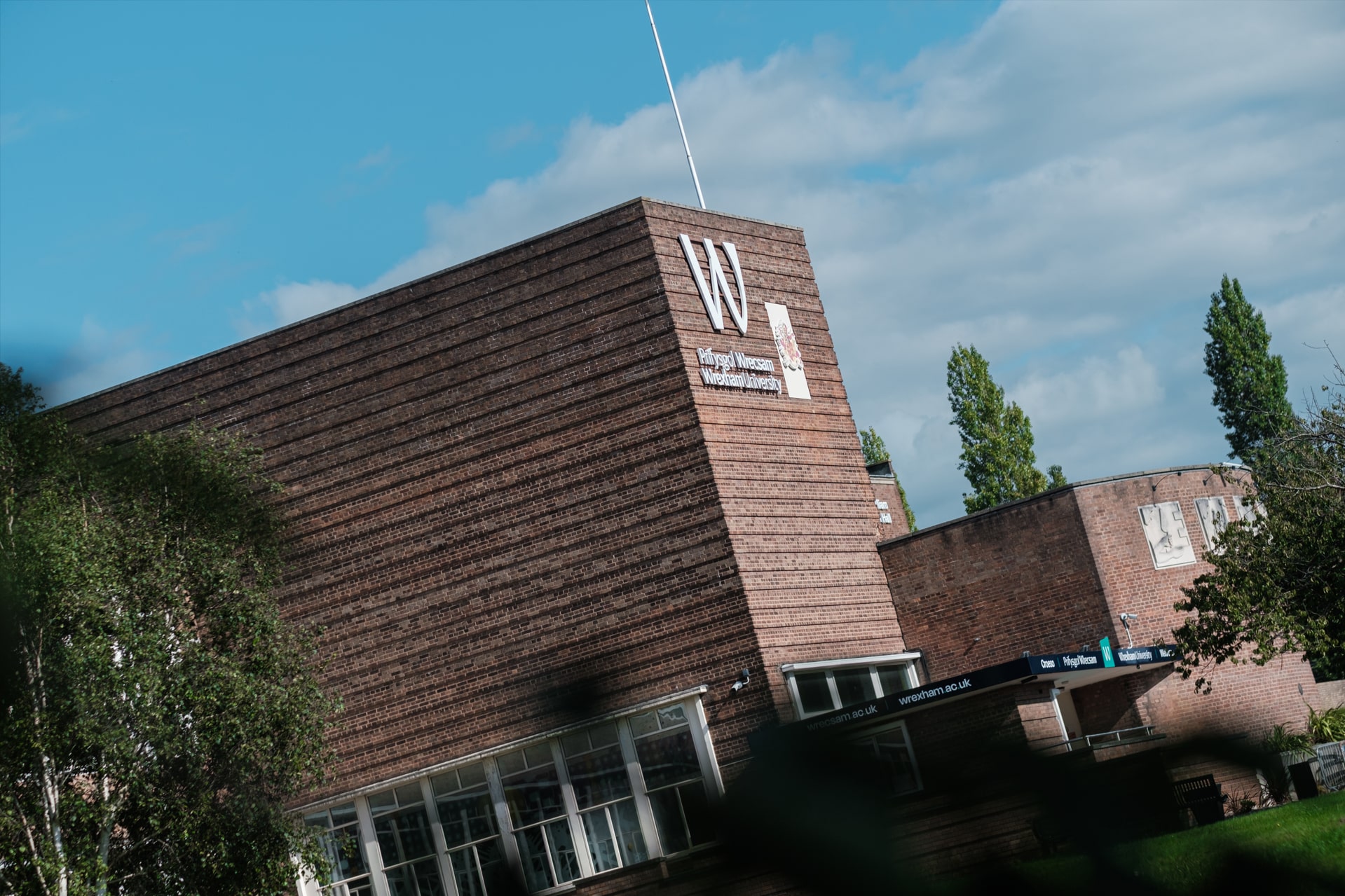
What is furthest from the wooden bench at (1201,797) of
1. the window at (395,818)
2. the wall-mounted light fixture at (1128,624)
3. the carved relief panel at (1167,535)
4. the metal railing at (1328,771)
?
the carved relief panel at (1167,535)

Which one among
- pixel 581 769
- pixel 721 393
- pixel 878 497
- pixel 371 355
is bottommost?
pixel 581 769

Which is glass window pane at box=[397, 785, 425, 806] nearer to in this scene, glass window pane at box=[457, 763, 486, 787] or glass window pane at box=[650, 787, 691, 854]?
glass window pane at box=[457, 763, 486, 787]

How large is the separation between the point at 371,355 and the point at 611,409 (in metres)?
5.05

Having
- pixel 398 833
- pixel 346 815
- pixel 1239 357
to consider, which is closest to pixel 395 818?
pixel 398 833

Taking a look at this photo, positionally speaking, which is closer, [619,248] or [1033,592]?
[619,248]

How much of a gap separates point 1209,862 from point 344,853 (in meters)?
28.1

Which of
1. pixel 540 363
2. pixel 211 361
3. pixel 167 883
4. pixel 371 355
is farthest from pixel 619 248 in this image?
pixel 167 883

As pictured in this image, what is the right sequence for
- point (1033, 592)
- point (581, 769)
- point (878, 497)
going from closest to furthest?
point (581, 769) < point (1033, 592) < point (878, 497)

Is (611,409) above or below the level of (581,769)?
above

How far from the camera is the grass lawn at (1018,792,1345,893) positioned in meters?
1.11

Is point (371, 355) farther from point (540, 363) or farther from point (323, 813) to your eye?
point (323, 813)

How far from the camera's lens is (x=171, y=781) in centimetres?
2238

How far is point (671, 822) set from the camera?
3.90ft

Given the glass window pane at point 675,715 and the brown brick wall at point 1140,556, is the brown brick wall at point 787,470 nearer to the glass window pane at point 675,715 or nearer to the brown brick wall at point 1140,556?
the glass window pane at point 675,715
